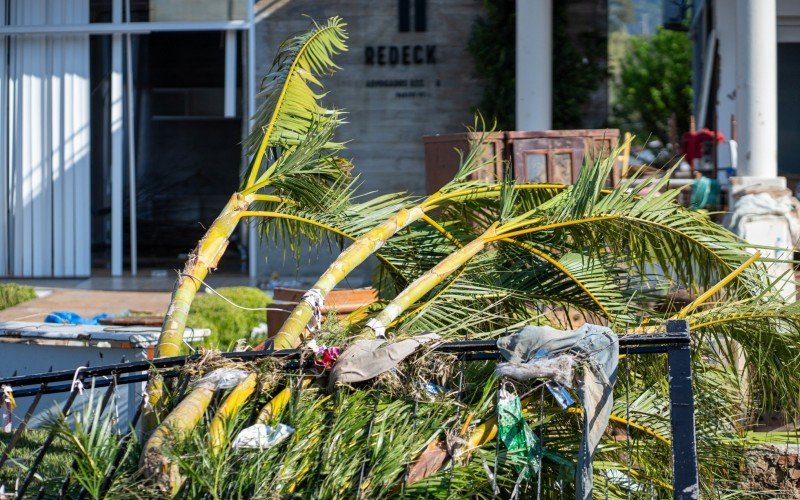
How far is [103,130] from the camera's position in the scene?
576 inches

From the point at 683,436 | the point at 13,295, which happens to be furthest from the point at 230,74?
the point at 683,436

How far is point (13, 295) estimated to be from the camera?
10.9 metres

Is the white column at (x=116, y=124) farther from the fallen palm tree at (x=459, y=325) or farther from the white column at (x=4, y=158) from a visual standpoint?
the fallen palm tree at (x=459, y=325)

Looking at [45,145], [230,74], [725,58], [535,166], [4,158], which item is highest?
[725,58]

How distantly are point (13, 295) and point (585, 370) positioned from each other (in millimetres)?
8522

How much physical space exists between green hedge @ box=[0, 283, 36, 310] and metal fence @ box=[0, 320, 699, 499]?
22.8 feet

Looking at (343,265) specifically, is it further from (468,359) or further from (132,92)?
(132,92)

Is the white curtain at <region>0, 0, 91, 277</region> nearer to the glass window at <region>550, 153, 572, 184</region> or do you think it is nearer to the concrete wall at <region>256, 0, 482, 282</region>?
the concrete wall at <region>256, 0, 482, 282</region>

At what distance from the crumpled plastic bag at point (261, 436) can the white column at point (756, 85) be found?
7488mm

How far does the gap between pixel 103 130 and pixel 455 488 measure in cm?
1204

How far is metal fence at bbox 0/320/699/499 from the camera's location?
11.2 feet

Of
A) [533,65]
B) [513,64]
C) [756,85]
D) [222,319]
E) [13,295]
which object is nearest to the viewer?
[222,319]

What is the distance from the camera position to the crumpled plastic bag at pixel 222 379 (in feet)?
12.6

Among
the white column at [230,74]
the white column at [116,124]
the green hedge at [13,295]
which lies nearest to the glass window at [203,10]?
the white column at [230,74]
